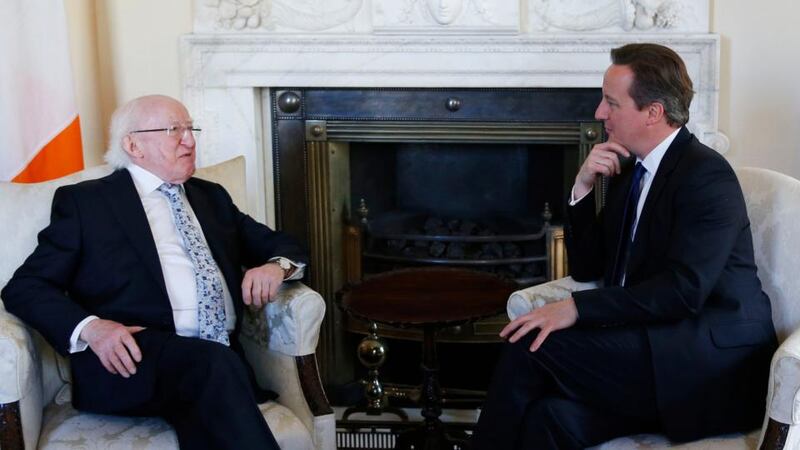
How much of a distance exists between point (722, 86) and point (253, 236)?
60.7 inches

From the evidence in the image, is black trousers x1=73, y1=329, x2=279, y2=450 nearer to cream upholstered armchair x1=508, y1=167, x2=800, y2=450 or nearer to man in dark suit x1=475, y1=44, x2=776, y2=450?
man in dark suit x1=475, y1=44, x2=776, y2=450

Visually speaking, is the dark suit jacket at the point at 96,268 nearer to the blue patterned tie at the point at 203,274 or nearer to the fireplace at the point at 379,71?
the blue patterned tie at the point at 203,274

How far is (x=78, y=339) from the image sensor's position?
2068 mm

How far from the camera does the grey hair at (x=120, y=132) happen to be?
7.68 feet

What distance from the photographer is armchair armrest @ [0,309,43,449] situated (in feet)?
6.37

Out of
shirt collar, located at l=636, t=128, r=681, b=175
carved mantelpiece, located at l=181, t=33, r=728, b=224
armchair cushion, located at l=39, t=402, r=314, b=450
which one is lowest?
armchair cushion, located at l=39, t=402, r=314, b=450

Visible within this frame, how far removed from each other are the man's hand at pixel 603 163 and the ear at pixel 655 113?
4.4 inches

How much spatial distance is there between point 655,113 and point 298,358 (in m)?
0.97

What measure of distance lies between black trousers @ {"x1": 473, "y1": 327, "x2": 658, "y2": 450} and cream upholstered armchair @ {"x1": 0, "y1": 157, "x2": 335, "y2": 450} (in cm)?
41

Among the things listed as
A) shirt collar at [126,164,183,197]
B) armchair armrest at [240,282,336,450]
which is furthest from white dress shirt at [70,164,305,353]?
armchair armrest at [240,282,336,450]

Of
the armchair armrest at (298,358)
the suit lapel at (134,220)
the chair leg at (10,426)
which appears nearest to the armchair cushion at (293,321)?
the armchair armrest at (298,358)

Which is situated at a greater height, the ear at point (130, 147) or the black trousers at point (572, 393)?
the ear at point (130, 147)

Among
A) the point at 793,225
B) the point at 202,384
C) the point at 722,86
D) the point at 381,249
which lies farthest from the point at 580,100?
the point at 202,384

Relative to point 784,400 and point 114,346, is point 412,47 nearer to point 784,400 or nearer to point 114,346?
point 114,346
